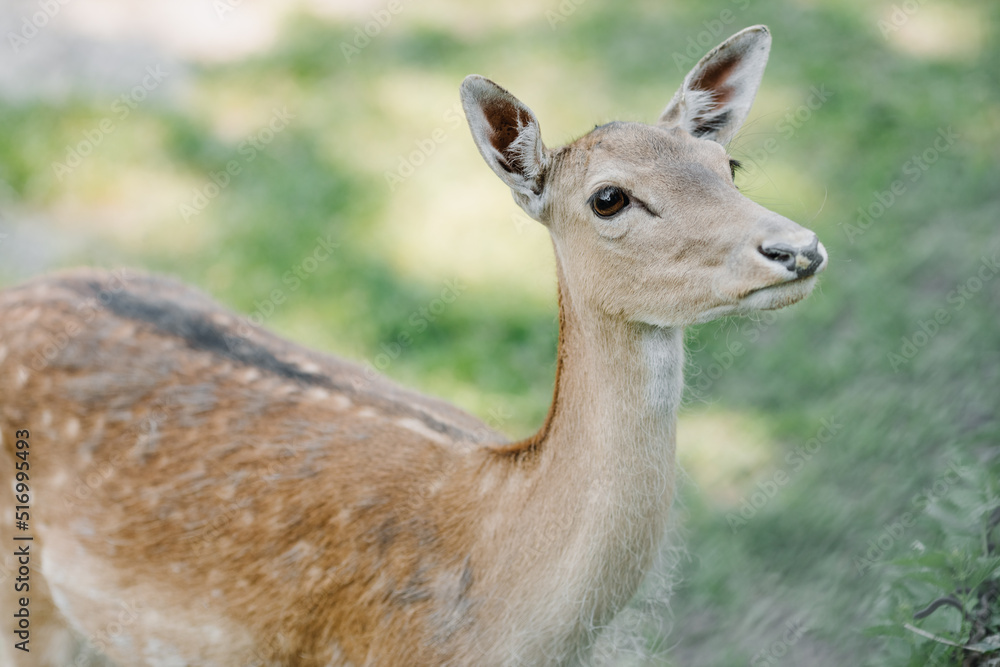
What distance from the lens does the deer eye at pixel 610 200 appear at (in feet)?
9.14

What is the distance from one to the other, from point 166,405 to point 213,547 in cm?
56

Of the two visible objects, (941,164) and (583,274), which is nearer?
(583,274)

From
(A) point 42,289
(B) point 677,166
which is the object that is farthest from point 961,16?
(A) point 42,289

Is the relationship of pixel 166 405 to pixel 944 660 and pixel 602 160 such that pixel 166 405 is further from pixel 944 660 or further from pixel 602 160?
pixel 944 660

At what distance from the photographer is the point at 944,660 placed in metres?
2.97
